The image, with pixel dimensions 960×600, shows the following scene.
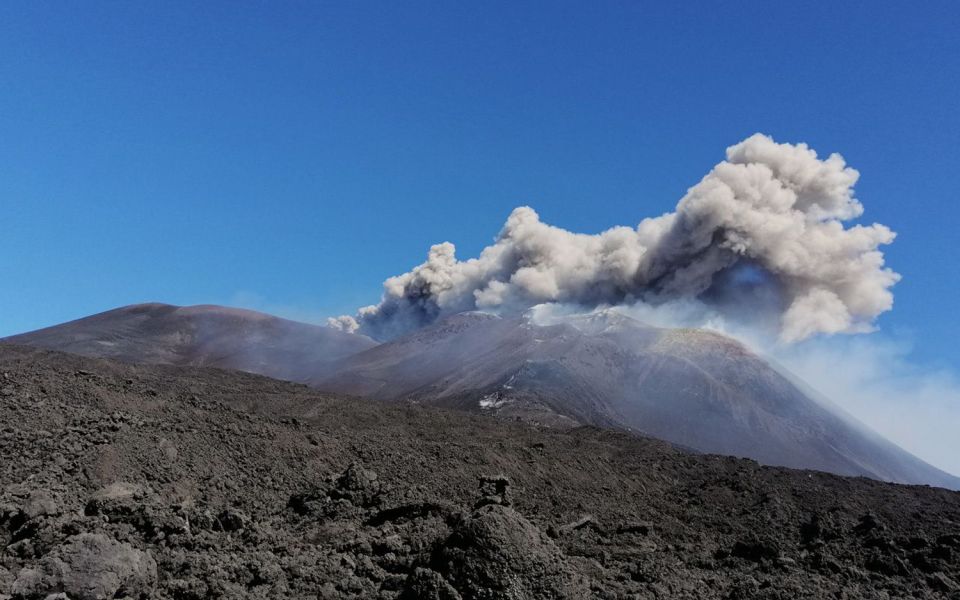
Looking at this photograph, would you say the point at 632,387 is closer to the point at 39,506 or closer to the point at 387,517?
the point at 387,517

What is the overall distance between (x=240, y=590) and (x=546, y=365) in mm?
46941

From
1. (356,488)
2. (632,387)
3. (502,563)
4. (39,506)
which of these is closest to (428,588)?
(502,563)

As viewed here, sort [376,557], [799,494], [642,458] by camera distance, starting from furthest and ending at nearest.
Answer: [642,458], [799,494], [376,557]

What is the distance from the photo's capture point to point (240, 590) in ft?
24.7

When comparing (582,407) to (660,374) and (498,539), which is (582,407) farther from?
(498,539)

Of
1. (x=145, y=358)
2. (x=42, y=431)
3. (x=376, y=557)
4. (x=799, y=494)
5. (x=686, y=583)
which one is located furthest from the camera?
(x=145, y=358)

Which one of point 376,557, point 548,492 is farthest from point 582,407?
point 376,557

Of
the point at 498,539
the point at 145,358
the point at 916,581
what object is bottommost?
the point at 916,581

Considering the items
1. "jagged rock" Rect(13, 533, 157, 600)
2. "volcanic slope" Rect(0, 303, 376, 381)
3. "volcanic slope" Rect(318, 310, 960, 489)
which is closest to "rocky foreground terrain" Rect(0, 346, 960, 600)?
"jagged rock" Rect(13, 533, 157, 600)

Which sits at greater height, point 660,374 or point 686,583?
point 660,374

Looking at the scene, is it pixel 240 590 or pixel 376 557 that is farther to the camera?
pixel 376 557

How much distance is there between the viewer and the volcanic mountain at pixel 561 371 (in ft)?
167

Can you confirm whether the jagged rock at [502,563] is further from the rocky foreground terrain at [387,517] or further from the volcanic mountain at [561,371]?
the volcanic mountain at [561,371]

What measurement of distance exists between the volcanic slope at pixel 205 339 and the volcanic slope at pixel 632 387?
719cm
